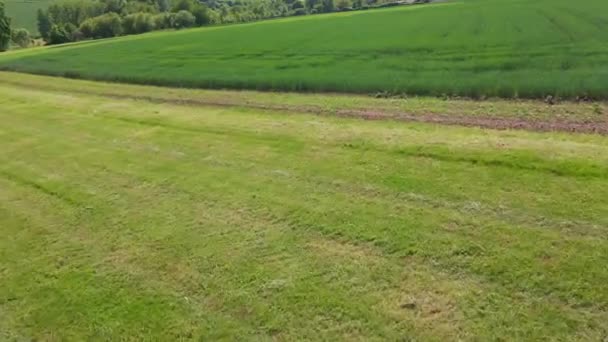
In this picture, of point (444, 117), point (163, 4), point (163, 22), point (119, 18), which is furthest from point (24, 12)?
point (444, 117)

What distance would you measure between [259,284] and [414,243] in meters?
2.57

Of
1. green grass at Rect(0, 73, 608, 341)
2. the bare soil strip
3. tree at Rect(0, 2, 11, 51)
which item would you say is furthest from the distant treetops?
green grass at Rect(0, 73, 608, 341)

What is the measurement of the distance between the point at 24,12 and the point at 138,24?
2595 inches

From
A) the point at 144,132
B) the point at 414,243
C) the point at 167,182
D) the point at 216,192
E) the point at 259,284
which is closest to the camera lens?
the point at 259,284

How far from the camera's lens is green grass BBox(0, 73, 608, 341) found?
6754 millimetres

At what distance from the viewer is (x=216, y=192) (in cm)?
1138

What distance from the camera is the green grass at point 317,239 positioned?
6754 mm

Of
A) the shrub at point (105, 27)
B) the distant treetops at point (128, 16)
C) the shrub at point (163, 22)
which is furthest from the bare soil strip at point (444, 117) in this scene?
the shrub at point (105, 27)

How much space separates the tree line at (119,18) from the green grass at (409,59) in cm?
5492

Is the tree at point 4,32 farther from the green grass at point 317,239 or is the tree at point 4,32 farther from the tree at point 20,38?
the green grass at point 317,239

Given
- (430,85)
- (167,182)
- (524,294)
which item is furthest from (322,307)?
(430,85)

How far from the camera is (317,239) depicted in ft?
28.9

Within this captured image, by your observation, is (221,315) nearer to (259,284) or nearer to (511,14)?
(259,284)

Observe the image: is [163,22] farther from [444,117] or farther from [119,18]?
[444,117]
